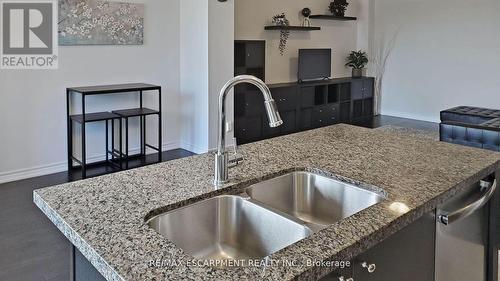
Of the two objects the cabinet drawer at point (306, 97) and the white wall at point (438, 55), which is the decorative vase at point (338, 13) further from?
the cabinet drawer at point (306, 97)

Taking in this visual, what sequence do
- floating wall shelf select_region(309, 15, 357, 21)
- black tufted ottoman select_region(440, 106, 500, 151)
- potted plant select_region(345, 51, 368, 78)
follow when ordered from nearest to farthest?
1. black tufted ottoman select_region(440, 106, 500, 151)
2. floating wall shelf select_region(309, 15, 357, 21)
3. potted plant select_region(345, 51, 368, 78)

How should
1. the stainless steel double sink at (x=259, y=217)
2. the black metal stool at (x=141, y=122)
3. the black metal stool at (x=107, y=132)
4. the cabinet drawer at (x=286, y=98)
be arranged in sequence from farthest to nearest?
the cabinet drawer at (x=286, y=98), the black metal stool at (x=141, y=122), the black metal stool at (x=107, y=132), the stainless steel double sink at (x=259, y=217)

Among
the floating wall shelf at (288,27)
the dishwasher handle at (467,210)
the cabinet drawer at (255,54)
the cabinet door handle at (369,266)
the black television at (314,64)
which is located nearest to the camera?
the cabinet door handle at (369,266)

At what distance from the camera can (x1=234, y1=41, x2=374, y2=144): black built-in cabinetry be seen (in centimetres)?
609

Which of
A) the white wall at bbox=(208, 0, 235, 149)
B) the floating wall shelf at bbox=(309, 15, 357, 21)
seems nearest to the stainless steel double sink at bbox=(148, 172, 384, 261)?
the white wall at bbox=(208, 0, 235, 149)

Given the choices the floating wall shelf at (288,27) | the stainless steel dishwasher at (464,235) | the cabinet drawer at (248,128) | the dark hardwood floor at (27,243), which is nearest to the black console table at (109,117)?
the dark hardwood floor at (27,243)

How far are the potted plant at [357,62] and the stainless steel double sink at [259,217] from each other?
6.83 meters

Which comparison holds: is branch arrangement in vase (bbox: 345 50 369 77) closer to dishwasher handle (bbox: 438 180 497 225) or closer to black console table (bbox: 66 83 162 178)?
black console table (bbox: 66 83 162 178)

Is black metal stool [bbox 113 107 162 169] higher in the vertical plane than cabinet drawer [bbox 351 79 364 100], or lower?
lower

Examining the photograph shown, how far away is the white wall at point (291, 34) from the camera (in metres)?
6.49

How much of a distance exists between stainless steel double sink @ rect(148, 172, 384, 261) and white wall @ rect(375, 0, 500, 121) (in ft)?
21.7

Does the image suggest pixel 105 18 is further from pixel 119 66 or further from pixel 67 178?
pixel 67 178

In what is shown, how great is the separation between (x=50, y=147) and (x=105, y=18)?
5.08 feet

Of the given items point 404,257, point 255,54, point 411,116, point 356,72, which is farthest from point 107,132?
point 411,116
